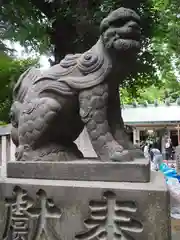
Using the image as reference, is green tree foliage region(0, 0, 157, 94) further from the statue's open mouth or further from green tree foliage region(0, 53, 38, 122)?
the statue's open mouth

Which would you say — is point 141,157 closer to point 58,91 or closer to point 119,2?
point 58,91

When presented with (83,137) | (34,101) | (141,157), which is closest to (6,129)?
(83,137)

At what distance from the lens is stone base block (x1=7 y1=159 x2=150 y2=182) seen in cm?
153

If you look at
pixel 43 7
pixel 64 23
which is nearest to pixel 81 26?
pixel 64 23

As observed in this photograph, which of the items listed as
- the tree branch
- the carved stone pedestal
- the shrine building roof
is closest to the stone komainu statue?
the carved stone pedestal

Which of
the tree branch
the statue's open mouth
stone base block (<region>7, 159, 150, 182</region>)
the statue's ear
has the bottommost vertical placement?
stone base block (<region>7, 159, 150, 182</region>)

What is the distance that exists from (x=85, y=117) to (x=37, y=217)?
25.8 inches

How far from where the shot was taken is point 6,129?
14.0 ft

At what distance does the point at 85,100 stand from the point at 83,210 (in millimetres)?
635

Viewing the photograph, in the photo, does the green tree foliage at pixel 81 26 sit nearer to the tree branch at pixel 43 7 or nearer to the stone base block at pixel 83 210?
the tree branch at pixel 43 7

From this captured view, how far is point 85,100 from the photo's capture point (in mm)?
1650

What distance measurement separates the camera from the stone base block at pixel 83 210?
1.42 m

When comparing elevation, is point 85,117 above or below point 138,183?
above

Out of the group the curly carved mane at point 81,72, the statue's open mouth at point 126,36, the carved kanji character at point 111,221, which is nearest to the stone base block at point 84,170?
the carved kanji character at point 111,221
